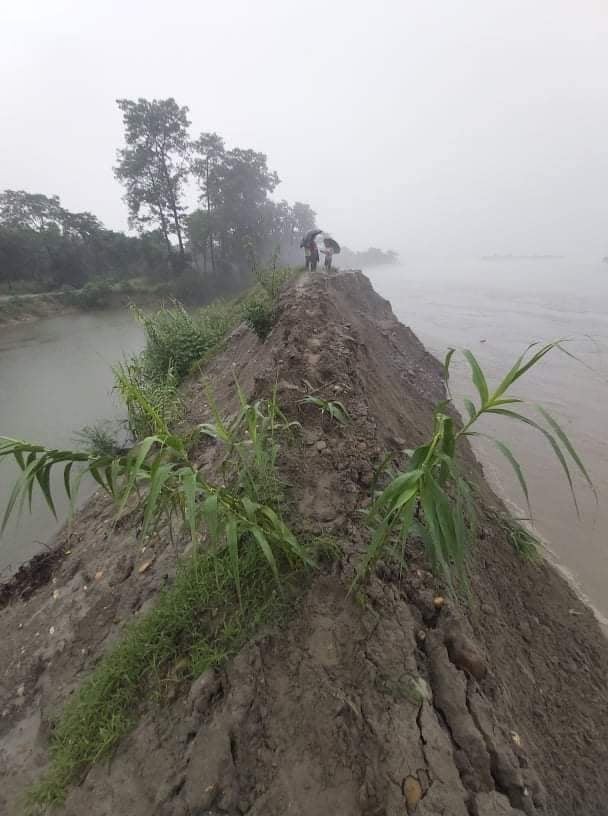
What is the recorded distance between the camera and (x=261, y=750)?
1.43 m

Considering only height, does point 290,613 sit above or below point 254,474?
below

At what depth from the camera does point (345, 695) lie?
1513 mm

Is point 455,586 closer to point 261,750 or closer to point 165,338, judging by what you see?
point 261,750

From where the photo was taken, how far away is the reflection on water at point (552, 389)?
13.3ft

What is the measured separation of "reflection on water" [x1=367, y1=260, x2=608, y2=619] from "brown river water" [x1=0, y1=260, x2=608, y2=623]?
0.02 m

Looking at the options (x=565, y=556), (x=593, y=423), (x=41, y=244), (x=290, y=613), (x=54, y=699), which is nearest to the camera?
(x=290, y=613)

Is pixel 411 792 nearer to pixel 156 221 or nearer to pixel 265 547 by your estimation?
pixel 265 547

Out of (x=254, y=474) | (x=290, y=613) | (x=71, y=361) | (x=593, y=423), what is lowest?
(x=593, y=423)

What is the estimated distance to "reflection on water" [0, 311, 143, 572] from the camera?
4.42 metres

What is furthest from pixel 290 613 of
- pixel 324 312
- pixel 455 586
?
pixel 324 312

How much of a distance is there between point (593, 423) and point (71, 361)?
14.6 m

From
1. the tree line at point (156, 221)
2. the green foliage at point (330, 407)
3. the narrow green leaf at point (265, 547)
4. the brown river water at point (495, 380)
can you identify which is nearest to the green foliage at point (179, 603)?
the narrow green leaf at point (265, 547)

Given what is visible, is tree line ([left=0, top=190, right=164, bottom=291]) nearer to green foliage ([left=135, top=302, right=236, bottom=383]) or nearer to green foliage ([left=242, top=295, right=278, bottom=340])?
green foliage ([left=135, top=302, right=236, bottom=383])

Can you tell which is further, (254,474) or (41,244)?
(41,244)
